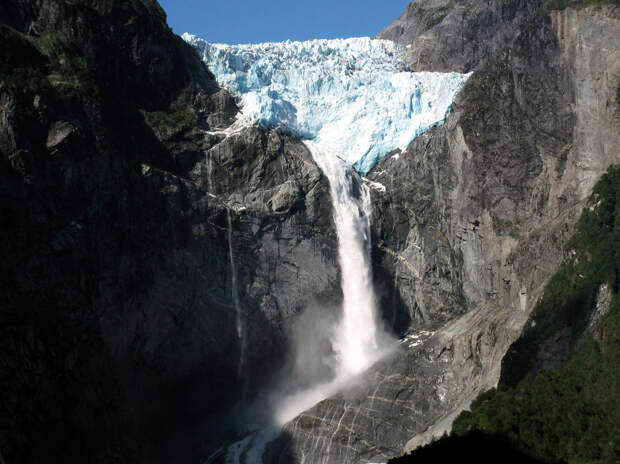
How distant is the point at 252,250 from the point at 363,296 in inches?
407

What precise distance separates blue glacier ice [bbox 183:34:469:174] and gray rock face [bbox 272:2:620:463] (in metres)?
2.54

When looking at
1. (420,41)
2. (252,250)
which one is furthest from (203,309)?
(420,41)

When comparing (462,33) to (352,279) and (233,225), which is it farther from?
(233,225)

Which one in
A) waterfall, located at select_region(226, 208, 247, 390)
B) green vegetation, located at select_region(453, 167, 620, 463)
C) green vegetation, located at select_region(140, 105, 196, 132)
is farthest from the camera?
green vegetation, located at select_region(140, 105, 196, 132)

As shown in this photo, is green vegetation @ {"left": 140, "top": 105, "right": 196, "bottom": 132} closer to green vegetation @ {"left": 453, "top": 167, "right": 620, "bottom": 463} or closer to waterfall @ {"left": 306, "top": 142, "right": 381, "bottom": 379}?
waterfall @ {"left": 306, "top": 142, "right": 381, "bottom": 379}

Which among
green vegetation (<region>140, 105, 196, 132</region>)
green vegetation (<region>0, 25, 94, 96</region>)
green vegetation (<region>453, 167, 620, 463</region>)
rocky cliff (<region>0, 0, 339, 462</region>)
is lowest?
green vegetation (<region>453, 167, 620, 463</region>)

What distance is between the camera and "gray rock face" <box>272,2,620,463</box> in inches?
1964

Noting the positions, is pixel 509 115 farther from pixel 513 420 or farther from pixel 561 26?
pixel 513 420

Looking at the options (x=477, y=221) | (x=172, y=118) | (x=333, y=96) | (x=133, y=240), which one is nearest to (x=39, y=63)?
(x=172, y=118)

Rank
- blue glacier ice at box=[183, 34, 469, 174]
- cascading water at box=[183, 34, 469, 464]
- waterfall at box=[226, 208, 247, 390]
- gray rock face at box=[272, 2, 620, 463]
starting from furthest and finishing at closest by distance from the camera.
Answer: blue glacier ice at box=[183, 34, 469, 174] → cascading water at box=[183, 34, 469, 464] → waterfall at box=[226, 208, 247, 390] → gray rock face at box=[272, 2, 620, 463]

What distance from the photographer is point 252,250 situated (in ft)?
183

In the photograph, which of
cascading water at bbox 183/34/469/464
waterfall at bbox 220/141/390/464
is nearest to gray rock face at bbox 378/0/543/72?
cascading water at bbox 183/34/469/464

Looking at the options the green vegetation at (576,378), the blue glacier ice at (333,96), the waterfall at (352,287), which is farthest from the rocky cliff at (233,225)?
the green vegetation at (576,378)

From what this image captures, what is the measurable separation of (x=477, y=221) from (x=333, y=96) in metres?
18.8
